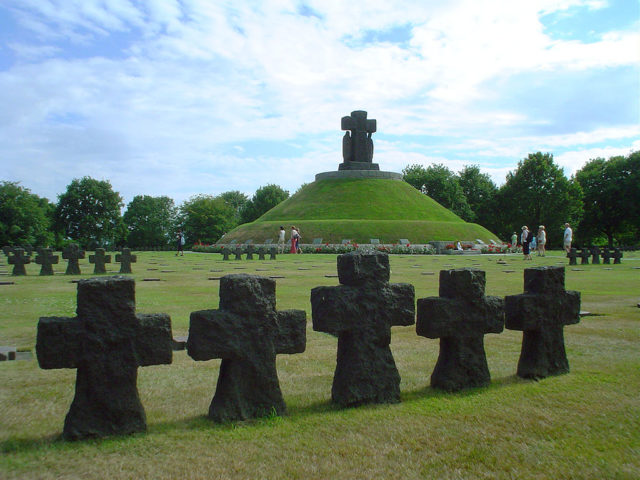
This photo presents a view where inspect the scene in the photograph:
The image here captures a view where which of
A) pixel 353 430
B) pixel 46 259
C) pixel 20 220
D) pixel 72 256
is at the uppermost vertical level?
pixel 20 220

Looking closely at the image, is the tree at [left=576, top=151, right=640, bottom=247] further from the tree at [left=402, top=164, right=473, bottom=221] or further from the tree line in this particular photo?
the tree at [left=402, top=164, right=473, bottom=221]

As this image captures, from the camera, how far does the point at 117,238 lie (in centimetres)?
8294

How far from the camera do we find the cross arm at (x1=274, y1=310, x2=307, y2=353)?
4117mm

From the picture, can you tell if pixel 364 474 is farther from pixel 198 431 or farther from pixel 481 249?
pixel 481 249

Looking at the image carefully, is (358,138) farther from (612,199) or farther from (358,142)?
(612,199)

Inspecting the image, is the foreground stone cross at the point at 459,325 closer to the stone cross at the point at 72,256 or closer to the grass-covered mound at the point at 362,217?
the stone cross at the point at 72,256

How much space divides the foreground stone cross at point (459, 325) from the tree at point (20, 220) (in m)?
70.1

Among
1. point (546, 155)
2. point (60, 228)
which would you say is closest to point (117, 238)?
point (60, 228)

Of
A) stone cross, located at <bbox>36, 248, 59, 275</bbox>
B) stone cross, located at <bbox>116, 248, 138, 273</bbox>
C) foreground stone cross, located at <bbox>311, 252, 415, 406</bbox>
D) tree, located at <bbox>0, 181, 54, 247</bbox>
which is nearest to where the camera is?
foreground stone cross, located at <bbox>311, 252, 415, 406</bbox>

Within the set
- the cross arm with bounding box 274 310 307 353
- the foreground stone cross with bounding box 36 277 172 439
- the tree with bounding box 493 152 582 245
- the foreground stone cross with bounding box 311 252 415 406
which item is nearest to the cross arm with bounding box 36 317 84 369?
the foreground stone cross with bounding box 36 277 172 439

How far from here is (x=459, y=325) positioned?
4715mm

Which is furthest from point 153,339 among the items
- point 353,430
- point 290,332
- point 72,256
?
point 72,256

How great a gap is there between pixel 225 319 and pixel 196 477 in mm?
1151

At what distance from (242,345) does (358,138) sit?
61433mm
